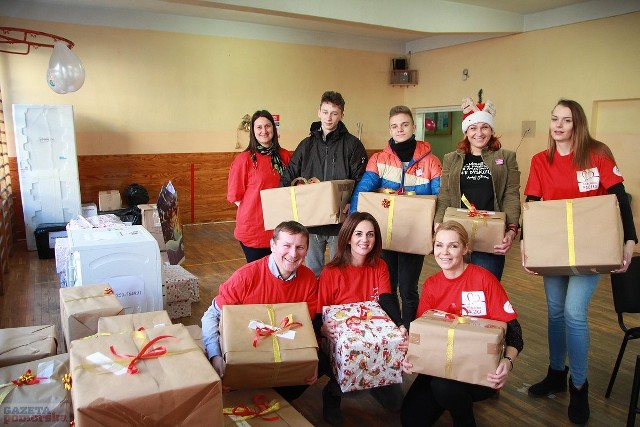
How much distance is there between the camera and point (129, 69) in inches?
256

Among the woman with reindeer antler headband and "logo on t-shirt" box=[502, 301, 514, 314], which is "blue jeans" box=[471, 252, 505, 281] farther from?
"logo on t-shirt" box=[502, 301, 514, 314]

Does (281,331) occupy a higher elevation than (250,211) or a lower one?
lower

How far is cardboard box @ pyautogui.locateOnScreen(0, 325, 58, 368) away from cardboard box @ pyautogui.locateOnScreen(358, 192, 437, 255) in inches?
60.1

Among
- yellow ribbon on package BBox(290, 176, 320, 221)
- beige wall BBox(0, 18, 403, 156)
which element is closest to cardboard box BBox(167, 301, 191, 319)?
yellow ribbon on package BBox(290, 176, 320, 221)

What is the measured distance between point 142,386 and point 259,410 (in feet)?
2.01

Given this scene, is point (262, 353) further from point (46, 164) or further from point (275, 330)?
point (46, 164)

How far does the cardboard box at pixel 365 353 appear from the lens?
1.91m

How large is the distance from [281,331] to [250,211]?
1240 mm

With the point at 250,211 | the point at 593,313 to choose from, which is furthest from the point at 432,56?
the point at 250,211

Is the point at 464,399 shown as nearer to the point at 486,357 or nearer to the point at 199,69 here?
the point at 486,357

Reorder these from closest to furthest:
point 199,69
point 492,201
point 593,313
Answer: point 492,201 < point 593,313 < point 199,69

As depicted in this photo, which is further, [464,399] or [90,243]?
[90,243]

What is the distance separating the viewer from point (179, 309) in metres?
3.55

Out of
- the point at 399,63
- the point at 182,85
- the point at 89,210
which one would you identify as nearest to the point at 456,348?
the point at 89,210
